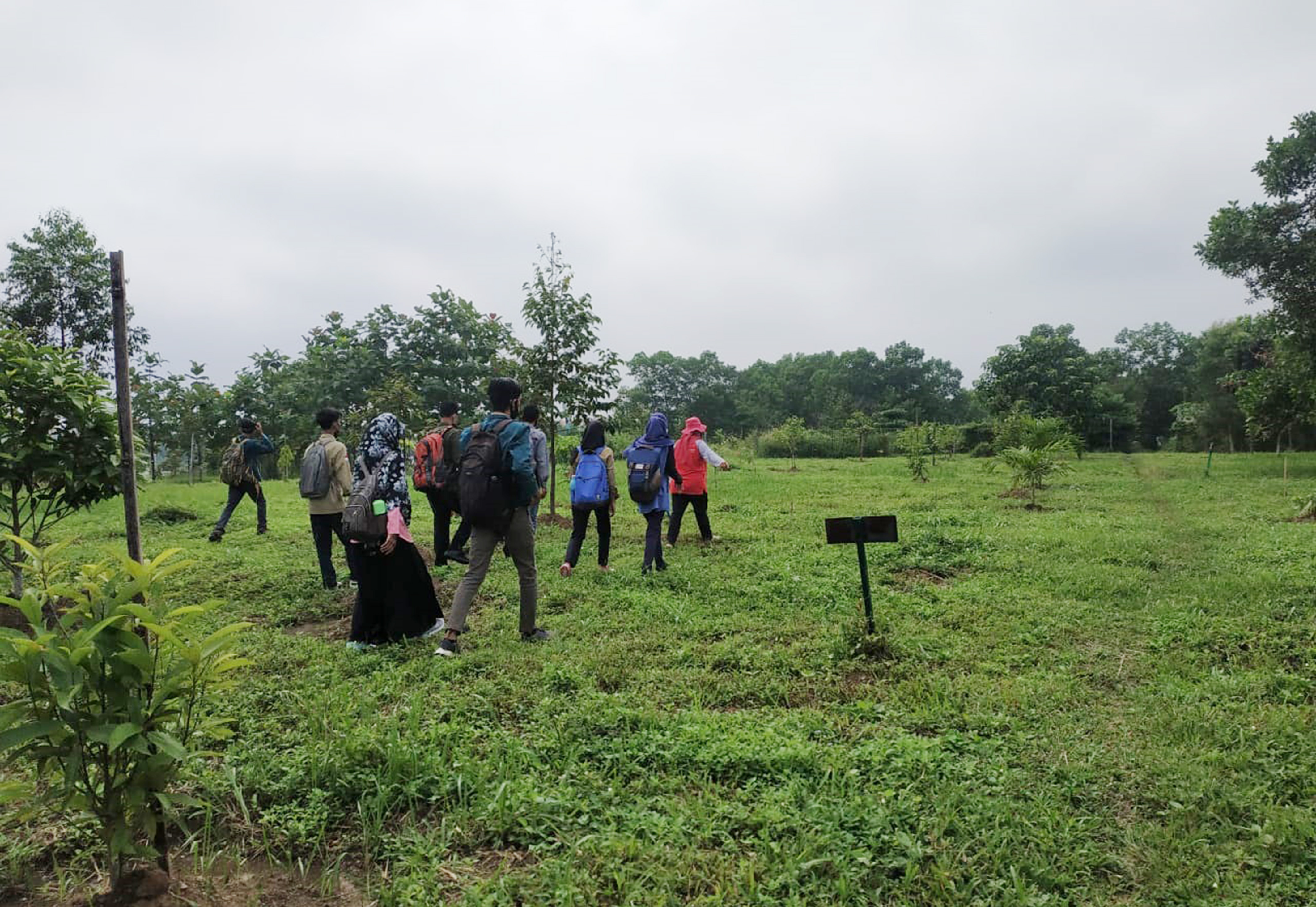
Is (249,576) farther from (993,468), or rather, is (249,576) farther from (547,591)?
(993,468)

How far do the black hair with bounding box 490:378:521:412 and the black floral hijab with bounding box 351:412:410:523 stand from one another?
712mm

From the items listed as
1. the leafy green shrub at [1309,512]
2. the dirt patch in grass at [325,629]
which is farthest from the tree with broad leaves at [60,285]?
the leafy green shrub at [1309,512]

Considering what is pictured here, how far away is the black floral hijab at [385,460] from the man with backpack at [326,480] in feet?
4.14

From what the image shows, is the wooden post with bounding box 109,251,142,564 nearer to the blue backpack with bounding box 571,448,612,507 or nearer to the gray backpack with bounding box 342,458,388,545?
the gray backpack with bounding box 342,458,388,545

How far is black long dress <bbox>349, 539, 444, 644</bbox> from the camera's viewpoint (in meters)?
5.05

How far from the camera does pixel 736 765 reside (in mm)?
3215

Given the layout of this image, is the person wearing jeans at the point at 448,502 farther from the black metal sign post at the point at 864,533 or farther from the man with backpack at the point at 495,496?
Result: the black metal sign post at the point at 864,533

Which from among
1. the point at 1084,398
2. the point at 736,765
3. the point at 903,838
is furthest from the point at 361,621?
the point at 1084,398

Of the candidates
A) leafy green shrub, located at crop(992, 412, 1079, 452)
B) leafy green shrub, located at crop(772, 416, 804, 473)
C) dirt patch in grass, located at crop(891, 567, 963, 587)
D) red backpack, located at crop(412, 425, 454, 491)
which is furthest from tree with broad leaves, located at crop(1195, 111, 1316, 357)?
red backpack, located at crop(412, 425, 454, 491)

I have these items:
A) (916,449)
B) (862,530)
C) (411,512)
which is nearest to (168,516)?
(411,512)

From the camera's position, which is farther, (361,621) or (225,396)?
(225,396)

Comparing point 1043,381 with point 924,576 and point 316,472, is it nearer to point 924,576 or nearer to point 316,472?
point 924,576

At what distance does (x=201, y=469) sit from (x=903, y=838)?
38.4 metres

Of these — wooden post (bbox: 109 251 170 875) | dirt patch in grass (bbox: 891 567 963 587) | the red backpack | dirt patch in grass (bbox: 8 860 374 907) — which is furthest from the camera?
the red backpack
